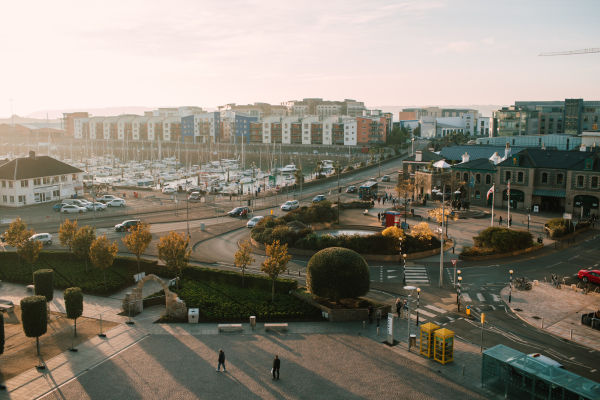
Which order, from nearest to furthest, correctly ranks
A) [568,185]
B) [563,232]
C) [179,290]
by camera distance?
[179,290] < [563,232] < [568,185]

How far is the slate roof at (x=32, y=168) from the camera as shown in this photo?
69.7 m

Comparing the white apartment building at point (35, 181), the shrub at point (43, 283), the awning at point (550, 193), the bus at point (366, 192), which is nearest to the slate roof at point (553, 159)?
the awning at point (550, 193)

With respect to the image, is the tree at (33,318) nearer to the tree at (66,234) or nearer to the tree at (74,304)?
the tree at (74,304)

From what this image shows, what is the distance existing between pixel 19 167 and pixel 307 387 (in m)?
66.4

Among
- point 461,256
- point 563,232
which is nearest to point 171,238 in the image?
point 461,256

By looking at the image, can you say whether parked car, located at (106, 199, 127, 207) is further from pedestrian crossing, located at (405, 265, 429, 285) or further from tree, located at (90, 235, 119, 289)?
pedestrian crossing, located at (405, 265, 429, 285)

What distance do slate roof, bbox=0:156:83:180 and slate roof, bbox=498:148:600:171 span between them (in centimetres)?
6820

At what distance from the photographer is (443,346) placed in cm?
2372

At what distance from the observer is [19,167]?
2808 inches

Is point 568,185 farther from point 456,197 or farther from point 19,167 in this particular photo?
point 19,167

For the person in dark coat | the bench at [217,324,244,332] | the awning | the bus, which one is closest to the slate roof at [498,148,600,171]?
the awning

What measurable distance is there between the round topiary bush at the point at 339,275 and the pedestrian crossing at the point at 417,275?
29.2 feet

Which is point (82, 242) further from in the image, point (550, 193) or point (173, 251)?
point (550, 193)

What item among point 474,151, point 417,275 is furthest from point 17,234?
point 474,151
